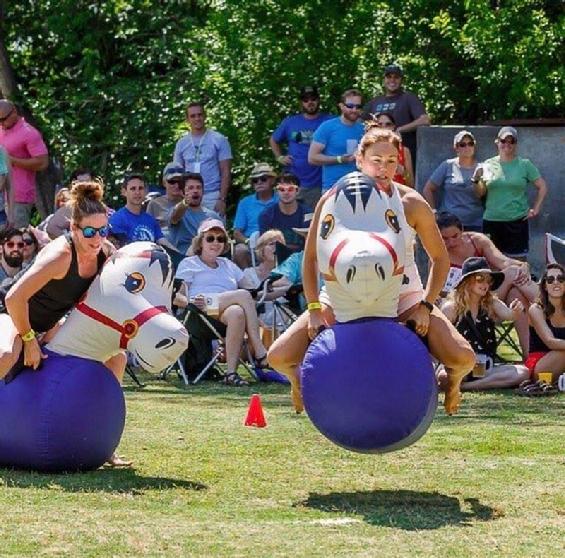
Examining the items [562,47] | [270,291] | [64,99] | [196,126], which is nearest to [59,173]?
[64,99]

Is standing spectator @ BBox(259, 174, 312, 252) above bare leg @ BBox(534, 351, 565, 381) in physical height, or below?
above

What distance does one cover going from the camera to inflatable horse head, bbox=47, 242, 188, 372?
8.13m

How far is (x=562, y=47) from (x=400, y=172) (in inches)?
Result: 169

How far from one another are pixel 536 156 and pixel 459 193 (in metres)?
1.96

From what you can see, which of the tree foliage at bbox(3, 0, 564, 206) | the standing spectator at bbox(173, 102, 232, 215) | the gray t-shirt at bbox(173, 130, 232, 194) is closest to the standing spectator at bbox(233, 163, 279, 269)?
the standing spectator at bbox(173, 102, 232, 215)

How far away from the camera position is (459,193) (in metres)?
15.8

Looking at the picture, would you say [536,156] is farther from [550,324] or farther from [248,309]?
[248,309]

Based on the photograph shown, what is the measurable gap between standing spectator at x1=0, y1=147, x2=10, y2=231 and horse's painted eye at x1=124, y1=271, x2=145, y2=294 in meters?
7.51

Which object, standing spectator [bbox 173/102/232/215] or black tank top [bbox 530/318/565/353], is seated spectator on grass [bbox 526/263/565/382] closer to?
black tank top [bbox 530/318/565/353]

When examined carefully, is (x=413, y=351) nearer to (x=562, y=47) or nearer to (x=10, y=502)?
(x=10, y=502)

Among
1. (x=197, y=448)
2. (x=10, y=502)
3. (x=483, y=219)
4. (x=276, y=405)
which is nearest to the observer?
(x=10, y=502)

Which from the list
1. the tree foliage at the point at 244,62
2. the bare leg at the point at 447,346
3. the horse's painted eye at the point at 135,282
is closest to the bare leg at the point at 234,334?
the horse's painted eye at the point at 135,282

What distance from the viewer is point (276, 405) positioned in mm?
11617

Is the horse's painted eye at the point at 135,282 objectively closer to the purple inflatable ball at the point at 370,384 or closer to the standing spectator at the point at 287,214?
the purple inflatable ball at the point at 370,384
